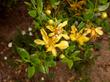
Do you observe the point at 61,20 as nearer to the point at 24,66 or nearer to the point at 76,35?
the point at 76,35

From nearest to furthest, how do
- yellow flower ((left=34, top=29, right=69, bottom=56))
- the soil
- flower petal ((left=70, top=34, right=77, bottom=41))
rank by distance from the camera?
yellow flower ((left=34, top=29, right=69, bottom=56)) < flower petal ((left=70, top=34, right=77, bottom=41)) < the soil

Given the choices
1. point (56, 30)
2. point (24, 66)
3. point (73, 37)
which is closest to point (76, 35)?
point (73, 37)

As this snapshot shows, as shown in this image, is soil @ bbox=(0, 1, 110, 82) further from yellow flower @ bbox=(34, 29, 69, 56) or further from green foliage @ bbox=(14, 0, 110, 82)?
yellow flower @ bbox=(34, 29, 69, 56)

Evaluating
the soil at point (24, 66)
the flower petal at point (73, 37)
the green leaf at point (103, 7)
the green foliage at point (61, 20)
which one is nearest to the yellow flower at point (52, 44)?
the green foliage at point (61, 20)

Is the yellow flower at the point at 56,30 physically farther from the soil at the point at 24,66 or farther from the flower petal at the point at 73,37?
the soil at the point at 24,66

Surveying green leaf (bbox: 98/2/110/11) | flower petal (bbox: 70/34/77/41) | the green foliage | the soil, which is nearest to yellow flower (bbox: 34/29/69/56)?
the green foliage

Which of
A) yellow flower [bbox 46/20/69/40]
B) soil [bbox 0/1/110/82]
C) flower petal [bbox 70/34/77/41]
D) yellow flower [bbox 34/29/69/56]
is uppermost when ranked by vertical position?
yellow flower [bbox 46/20/69/40]

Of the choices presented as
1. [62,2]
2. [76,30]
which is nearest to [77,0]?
[62,2]

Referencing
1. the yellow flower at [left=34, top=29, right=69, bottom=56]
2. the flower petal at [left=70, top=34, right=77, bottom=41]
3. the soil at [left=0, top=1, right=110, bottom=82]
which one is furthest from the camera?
the soil at [left=0, top=1, right=110, bottom=82]
